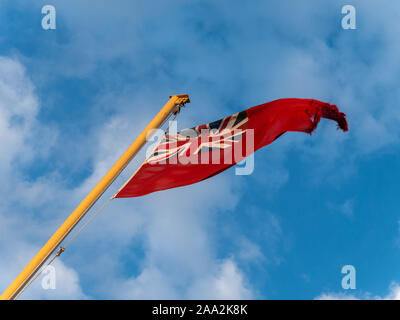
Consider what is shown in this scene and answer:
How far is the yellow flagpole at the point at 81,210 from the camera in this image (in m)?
10.8

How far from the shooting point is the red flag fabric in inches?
518

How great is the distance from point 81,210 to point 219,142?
459cm

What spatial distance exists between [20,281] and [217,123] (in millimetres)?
7266

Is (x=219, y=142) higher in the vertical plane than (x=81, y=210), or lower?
higher

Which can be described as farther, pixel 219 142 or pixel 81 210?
pixel 219 142

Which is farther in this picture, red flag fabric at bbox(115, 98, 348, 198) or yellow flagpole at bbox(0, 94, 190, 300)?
red flag fabric at bbox(115, 98, 348, 198)

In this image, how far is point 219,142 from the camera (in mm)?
14000

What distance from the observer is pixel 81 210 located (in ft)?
38.9

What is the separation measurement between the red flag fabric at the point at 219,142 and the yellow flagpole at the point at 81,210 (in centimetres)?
58

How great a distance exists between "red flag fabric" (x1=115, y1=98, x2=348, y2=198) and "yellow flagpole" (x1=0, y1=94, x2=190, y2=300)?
58cm
